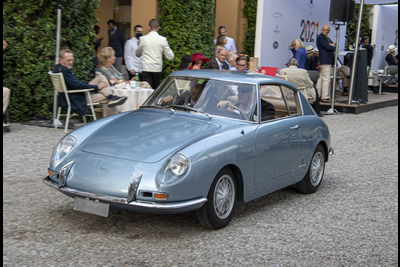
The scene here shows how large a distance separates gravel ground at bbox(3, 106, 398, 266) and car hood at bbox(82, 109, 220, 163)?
0.70 metres

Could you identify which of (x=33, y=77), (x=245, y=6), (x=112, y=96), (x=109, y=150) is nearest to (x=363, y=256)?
(x=109, y=150)

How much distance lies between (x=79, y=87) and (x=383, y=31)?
61.0 ft

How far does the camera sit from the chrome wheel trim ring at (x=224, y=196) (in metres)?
5.44

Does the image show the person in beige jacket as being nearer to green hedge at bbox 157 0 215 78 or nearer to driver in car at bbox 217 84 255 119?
green hedge at bbox 157 0 215 78

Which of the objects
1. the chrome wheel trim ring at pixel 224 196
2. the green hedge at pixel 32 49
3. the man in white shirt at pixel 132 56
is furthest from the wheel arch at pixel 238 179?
the man in white shirt at pixel 132 56

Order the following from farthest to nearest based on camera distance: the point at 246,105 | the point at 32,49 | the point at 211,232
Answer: the point at 32,49 → the point at 246,105 → the point at 211,232

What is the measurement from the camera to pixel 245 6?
67.0 feet

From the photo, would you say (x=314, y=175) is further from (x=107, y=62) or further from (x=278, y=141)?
(x=107, y=62)

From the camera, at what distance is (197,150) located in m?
5.21

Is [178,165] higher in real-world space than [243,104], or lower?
lower

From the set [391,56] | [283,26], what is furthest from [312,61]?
[391,56]

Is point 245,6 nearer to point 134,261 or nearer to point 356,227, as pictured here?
point 356,227

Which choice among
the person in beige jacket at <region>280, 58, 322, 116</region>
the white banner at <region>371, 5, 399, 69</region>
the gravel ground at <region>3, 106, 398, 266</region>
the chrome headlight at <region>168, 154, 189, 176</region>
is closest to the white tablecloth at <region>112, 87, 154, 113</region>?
the gravel ground at <region>3, 106, 398, 266</region>

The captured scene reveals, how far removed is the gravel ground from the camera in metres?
4.75
